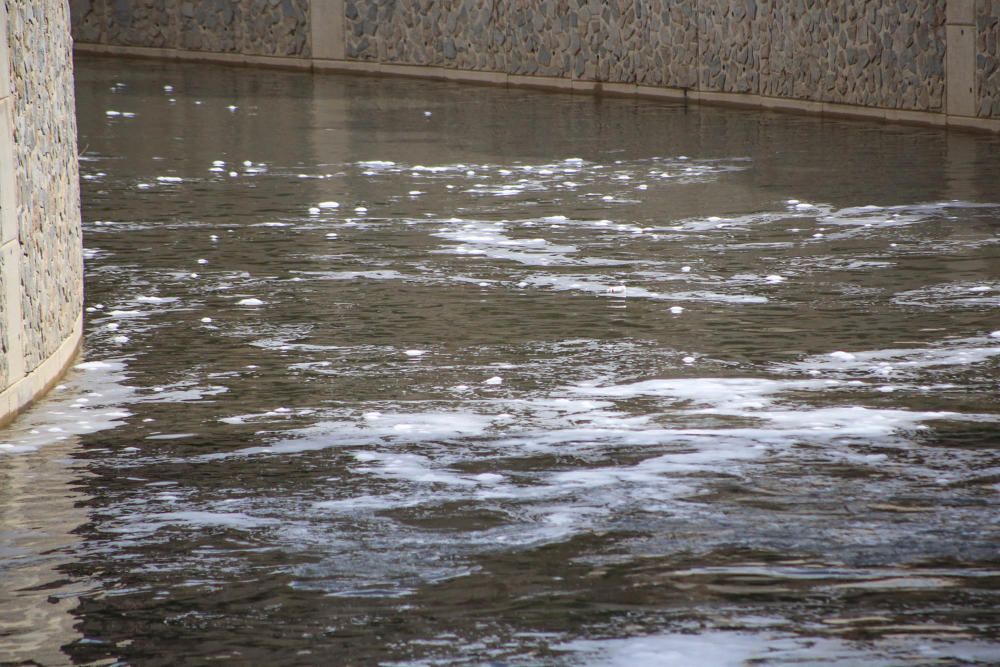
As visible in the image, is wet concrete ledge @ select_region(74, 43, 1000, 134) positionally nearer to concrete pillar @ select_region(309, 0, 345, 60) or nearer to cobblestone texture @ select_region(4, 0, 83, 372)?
concrete pillar @ select_region(309, 0, 345, 60)

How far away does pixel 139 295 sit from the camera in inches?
359

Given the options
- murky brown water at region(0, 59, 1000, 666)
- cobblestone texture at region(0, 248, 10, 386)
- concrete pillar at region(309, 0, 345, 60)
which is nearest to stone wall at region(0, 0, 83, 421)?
cobblestone texture at region(0, 248, 10, 386)

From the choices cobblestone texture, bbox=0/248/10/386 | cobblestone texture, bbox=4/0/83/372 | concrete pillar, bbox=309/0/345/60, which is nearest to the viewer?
cobblestone texture, bbox=0/248/10/386

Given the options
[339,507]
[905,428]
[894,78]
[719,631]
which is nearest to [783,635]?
[719,631]

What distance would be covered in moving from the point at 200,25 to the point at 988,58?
1494 cm

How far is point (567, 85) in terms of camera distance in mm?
21250

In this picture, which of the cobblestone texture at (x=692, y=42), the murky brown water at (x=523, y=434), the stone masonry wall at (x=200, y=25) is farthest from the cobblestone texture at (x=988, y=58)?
the stone masonry wall at (x=200, y=25)

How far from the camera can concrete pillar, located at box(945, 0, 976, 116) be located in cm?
1584

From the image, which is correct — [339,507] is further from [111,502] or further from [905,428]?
[905,428]

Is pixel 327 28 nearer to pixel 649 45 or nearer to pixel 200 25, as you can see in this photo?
pixel 200 25

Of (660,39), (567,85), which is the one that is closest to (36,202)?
(660,39)

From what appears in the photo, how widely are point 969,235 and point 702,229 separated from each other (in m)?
1.60

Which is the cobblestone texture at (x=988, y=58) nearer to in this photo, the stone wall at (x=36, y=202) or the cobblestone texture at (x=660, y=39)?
the cobblestone texture at (x=660, y=39)

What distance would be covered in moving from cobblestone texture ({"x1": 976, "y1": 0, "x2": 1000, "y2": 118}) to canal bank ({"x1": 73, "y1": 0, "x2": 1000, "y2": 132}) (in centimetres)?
1
